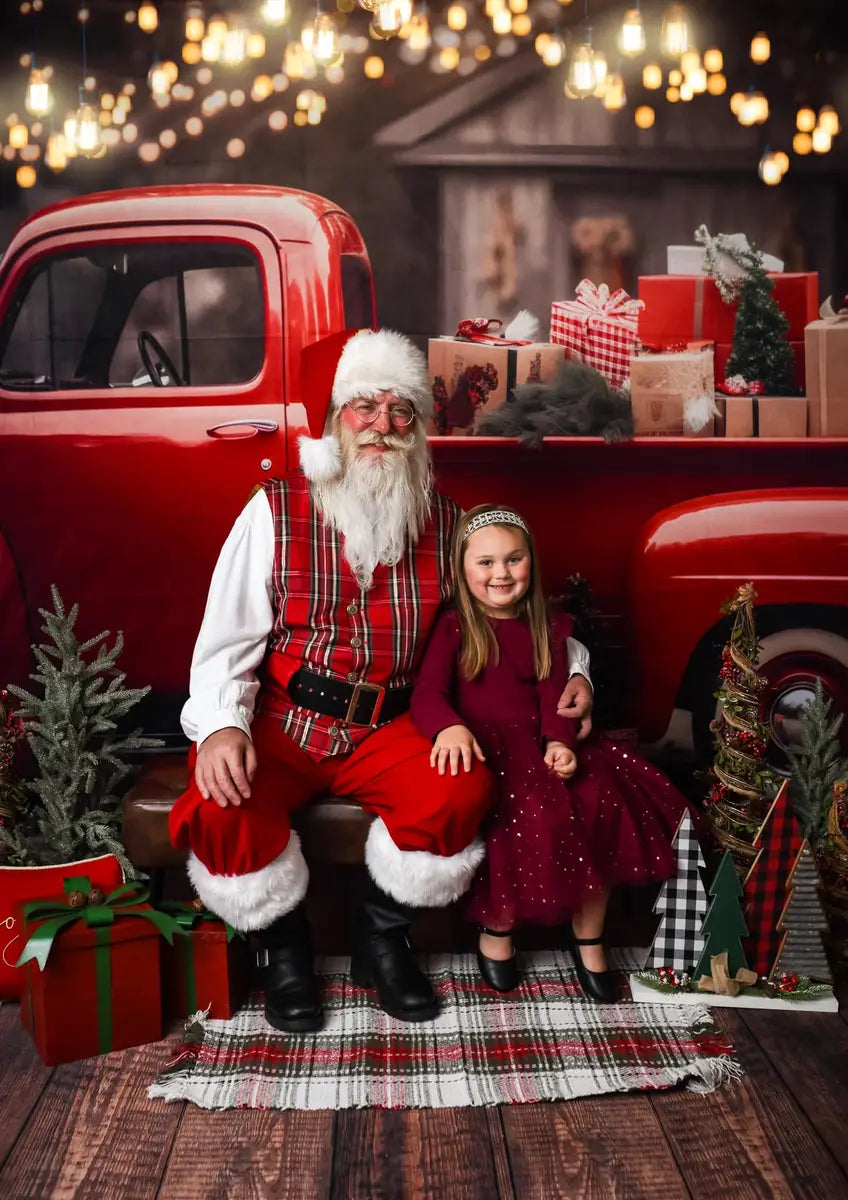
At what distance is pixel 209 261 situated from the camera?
3240 mm

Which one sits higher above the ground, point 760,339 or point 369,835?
point 760,339

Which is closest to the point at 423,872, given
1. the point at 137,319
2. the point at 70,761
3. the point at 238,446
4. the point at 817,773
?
the point at 70,761

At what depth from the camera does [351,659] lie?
9.27ft

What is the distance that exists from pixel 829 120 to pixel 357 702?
2318mm

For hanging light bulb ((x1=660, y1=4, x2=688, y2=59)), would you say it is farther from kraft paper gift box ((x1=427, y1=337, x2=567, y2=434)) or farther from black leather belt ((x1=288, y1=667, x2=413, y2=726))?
black leather belt ((x1=288, y1=667, x2=413, y2=726))

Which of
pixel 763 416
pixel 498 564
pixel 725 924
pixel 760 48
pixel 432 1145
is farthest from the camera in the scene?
pixel 760 48

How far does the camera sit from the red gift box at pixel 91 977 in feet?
7.83

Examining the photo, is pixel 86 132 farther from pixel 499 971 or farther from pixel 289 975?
pixel 499 971

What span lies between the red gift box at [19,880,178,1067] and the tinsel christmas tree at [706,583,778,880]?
4.69 ft

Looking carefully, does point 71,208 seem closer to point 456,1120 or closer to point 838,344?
point 838,344

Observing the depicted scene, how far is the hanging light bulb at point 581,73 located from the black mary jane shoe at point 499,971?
247 centimetres

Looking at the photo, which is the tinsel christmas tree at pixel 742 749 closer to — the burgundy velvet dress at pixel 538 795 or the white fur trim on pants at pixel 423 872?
the burgundy velvet dress at pixel 538 795

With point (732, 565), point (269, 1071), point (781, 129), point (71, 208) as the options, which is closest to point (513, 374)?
point (732, 565)

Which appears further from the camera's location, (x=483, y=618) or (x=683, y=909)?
(x=483, y=618)
